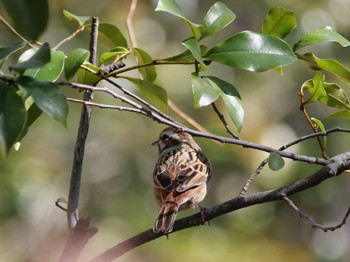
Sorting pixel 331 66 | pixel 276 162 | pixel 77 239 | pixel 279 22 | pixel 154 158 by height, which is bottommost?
pixel 154 158

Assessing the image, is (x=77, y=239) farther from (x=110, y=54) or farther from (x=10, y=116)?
(x=10, y=116)

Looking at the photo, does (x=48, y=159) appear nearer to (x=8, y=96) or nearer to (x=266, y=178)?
(x=266, y=178)

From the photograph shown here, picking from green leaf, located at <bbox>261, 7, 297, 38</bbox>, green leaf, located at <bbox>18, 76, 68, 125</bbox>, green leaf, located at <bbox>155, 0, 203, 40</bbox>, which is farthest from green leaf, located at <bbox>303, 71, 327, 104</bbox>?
green leaf, located at <bbox>18, 76, 68, 125</bbox>

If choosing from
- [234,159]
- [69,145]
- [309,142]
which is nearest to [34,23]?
[309,142]

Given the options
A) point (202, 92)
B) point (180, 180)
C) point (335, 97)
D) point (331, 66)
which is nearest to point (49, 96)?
point (202, 92)

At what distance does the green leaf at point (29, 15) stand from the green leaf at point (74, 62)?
458 mm

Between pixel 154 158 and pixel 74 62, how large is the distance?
17.6 ft

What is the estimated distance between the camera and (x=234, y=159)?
20.7ft

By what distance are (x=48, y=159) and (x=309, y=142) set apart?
7.62 feet

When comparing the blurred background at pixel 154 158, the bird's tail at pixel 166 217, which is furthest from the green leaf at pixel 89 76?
the blurred background at pixel 154 158

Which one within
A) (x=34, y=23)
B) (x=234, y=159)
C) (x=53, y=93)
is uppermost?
(x=34, y=23)

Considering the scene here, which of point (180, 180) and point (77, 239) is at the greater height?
point (77, 239)

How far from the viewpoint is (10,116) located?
1364 mm

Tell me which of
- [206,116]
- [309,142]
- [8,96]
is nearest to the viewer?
[8,96]
